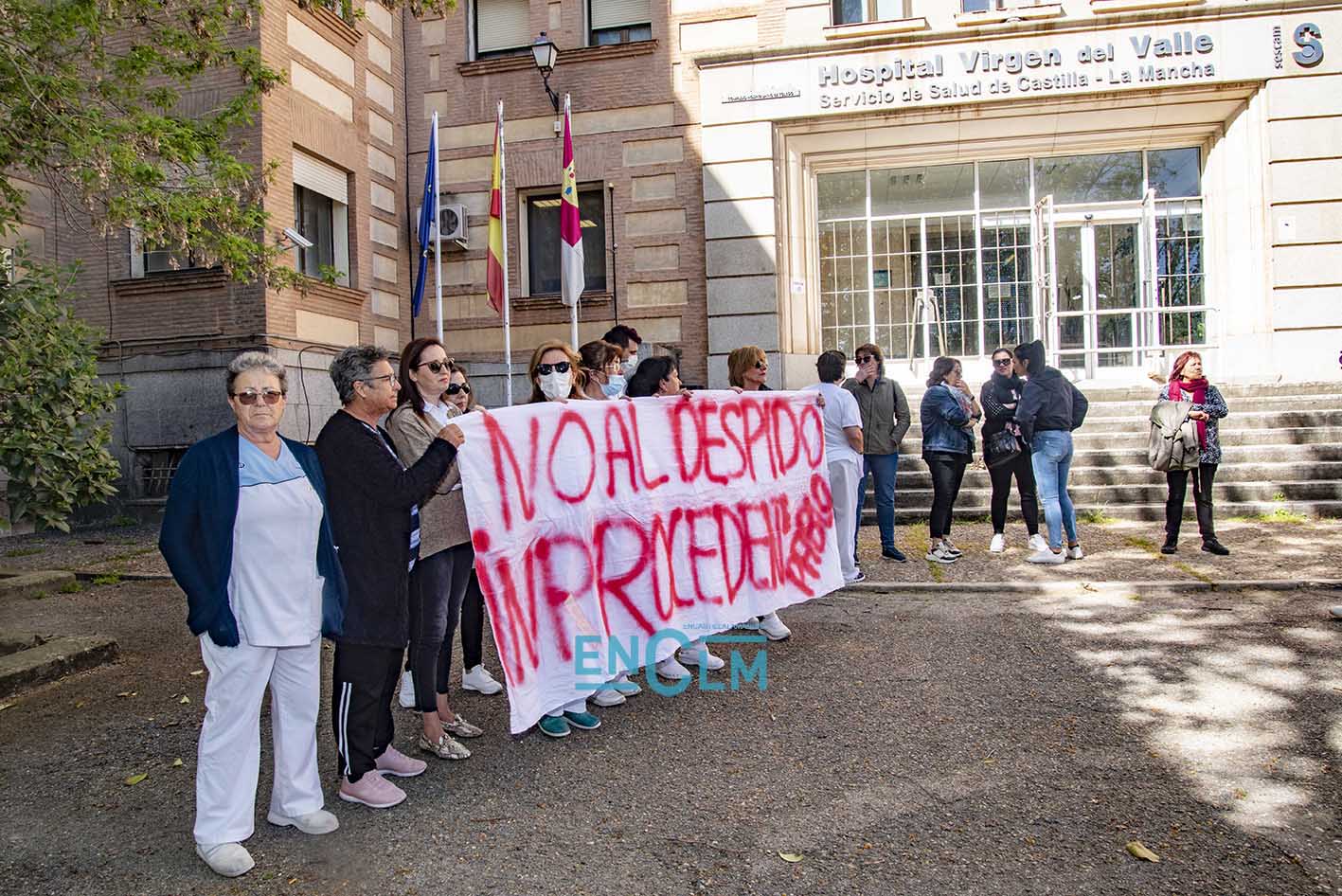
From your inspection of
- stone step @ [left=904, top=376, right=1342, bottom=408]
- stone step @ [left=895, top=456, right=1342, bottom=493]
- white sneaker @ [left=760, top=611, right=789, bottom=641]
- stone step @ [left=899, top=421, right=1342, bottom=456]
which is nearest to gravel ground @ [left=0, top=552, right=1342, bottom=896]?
white sneaker @ [left=760, top=611, right=789, bottom=641]

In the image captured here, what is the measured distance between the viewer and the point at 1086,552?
8945 mm

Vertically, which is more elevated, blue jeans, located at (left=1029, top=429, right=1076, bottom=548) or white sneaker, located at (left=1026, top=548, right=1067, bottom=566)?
blue jeans, located at (left=1029, top=429, right=1076, bottom=548)

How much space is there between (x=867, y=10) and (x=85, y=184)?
12248 millimetres

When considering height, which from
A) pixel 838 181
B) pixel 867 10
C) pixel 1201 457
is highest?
pixel 867 10

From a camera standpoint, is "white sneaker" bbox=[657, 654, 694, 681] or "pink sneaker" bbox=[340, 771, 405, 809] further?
"white sneaker" bbox=[657, 654, 694, 681]

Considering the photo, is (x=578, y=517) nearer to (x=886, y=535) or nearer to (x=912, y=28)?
(x=886, y=535)

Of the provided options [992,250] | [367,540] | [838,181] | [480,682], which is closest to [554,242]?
[838,181]

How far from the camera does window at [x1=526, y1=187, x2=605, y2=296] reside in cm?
1553

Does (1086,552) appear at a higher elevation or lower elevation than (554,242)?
lower

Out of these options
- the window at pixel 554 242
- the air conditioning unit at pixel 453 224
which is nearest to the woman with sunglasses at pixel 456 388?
the window at pixel 554 242

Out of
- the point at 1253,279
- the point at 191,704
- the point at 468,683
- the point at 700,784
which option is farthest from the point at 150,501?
the point at 1253,279

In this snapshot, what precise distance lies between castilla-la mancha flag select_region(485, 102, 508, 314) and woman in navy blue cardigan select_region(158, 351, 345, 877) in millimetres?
10235

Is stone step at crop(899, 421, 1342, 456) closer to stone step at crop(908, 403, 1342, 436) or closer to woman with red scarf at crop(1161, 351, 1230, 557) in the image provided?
stone step at crop(908, 403, 1342, 436)

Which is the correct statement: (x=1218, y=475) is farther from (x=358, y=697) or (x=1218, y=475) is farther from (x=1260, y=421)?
(x=358, y=697)
